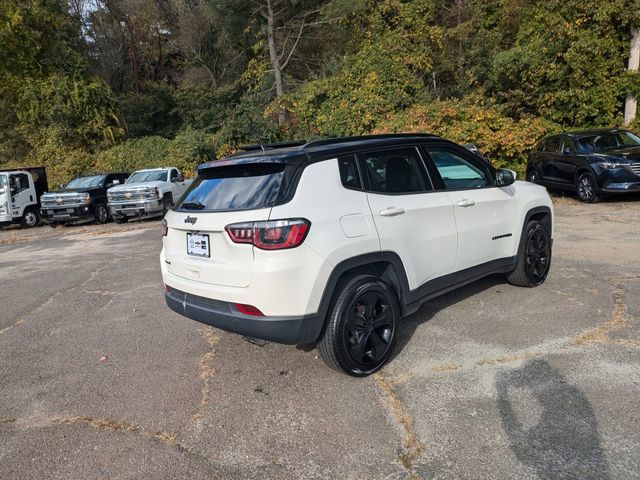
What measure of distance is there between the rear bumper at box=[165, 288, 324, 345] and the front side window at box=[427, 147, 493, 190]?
6.45 ft

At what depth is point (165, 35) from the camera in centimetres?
3491

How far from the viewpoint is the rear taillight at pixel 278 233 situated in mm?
3113

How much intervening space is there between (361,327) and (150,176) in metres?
14.4

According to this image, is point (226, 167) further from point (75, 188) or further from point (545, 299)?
point (75, 188)

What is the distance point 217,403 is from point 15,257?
8.76m

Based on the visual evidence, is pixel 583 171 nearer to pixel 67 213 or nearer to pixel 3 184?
pixel 67 213

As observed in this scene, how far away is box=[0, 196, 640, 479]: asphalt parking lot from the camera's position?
8.77ft

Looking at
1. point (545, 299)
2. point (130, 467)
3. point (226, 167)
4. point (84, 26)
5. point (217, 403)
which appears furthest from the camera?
point (84, 26)

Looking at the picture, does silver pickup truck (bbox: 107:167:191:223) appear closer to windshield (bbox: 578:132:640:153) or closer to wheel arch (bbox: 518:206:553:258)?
windshield (bbox: 578:132:640:153)

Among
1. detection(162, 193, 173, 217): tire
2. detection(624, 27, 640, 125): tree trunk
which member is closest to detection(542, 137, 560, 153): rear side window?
detection(624, 27, 640, 125): tree trunk

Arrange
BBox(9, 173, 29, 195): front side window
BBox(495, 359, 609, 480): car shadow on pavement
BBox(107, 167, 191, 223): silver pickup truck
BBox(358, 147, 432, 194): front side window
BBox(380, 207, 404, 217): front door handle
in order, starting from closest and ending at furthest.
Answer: BBox(495, 359, 609, 480): car shadow on pavement
BBox(380, 207, 404, 217): front door handle
BBox(358, 147, 432, 194): front side window
BBox(107, 167, 191, 223): silver pickup truck
BBox(9, 173, 29, 195): front side window

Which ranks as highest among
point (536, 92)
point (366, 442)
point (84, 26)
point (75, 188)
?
point (84, 26)

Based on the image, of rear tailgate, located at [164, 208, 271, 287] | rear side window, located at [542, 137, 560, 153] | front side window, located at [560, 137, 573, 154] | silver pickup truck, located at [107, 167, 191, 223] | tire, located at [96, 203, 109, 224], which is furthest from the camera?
tire, located at [96, 203, 109, 224]

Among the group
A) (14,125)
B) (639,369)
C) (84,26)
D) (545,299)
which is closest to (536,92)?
(545,299)
